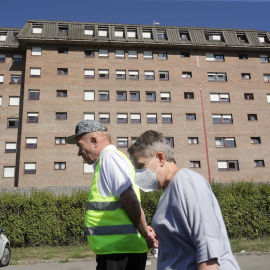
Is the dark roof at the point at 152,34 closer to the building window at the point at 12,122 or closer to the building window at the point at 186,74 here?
the building window at the point at 186,74

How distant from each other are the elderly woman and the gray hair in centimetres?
14

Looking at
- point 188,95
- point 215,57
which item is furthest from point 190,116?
point 215,57

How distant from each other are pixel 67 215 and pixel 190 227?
1279 cm

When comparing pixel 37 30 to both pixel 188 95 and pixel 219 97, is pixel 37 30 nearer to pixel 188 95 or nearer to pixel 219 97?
pixel 188 95

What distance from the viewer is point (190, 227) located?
1658 mm

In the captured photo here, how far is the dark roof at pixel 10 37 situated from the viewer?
36594mm

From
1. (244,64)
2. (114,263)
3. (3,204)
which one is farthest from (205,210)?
(244,64)

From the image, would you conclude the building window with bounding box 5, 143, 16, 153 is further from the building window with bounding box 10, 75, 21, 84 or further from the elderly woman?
the elderly woman

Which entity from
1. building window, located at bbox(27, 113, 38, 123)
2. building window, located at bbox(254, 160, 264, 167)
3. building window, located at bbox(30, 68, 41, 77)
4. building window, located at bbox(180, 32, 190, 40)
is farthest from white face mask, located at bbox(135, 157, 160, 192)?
building window, located at bbox(180, 32, 190, 40)

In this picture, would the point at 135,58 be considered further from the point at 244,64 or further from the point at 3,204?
the point at 3,204

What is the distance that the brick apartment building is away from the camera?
32.8 metres

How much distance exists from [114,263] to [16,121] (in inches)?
1373

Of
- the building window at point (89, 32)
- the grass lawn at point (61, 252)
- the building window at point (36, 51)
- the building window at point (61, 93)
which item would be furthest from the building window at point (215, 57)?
the grass lawn at point (61, 252)

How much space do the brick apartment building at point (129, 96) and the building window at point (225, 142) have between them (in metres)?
0.12
